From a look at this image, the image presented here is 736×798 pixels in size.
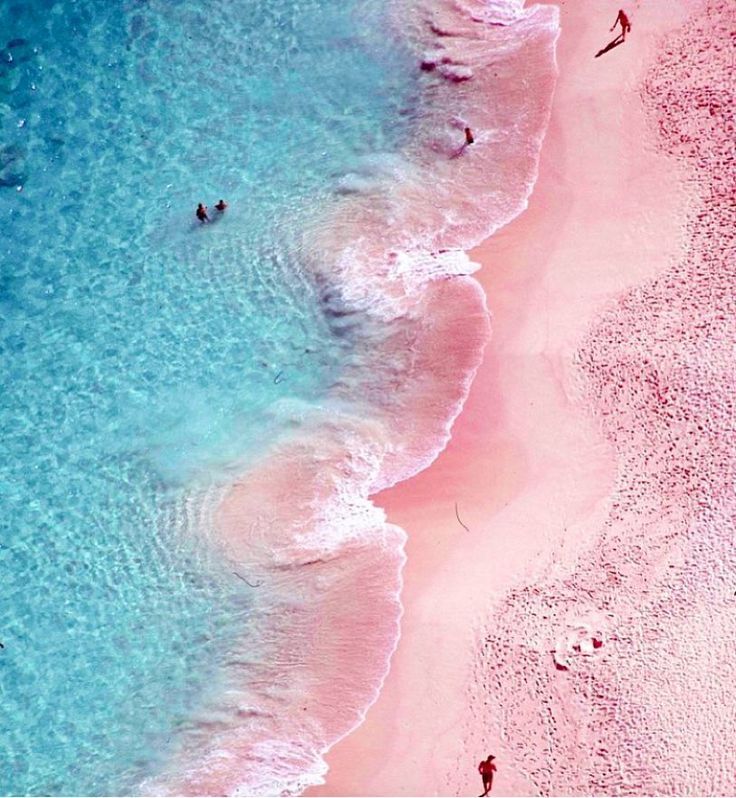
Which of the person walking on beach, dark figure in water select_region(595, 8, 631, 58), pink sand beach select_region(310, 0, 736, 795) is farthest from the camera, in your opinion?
dark figure in water select_region(595, 8, 631, 58)

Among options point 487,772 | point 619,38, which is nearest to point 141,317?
point 487,772

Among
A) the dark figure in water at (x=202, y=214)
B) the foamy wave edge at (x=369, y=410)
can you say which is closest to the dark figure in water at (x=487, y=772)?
the foamy wave edge at (x=369, y=410)

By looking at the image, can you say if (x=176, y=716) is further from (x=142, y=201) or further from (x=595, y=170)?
(x=595, y=170)

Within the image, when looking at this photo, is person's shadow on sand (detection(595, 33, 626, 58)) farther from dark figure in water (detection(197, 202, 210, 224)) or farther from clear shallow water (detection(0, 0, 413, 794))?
dark figure in water (detection(197, 202, 210, 224))

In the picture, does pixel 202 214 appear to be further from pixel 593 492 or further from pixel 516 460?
pixel 593 492

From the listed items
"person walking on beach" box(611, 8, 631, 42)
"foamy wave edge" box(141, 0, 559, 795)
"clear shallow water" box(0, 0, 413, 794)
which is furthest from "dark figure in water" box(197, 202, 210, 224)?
"person walking on beach" box(611, 8, 631, 42)
